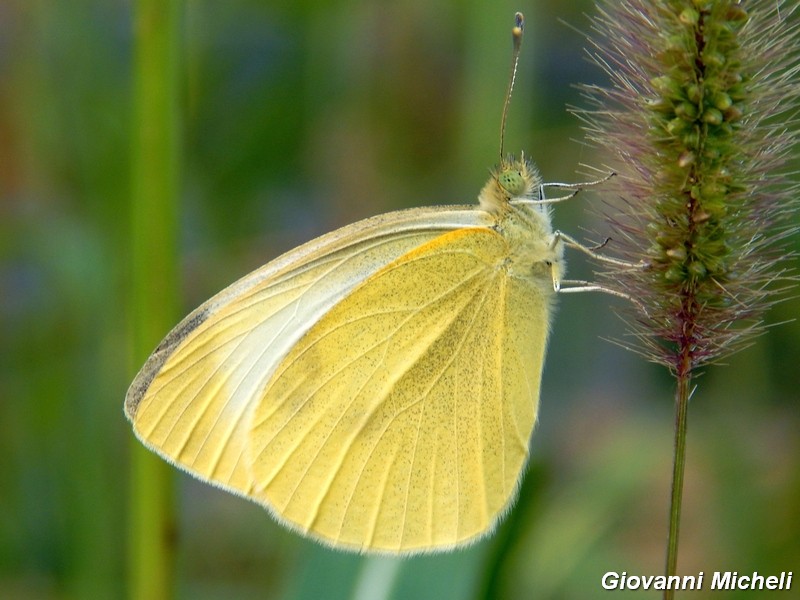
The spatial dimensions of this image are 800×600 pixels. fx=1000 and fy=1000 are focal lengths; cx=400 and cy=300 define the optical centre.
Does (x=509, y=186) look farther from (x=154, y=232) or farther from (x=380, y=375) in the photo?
(x=154, y=232)

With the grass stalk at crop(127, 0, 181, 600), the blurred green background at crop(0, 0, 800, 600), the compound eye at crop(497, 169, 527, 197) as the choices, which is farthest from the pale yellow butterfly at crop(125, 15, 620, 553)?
the grass stalk at crop(127, 0, 181, 600)

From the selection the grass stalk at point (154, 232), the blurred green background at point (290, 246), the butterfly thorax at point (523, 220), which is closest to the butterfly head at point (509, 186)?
the butterfly thorax at point (523, 220)

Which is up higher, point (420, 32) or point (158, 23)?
point (420, 32)

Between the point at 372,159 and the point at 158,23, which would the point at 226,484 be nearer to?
the point at 158,23

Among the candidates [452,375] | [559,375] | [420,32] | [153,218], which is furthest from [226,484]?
[420,32]

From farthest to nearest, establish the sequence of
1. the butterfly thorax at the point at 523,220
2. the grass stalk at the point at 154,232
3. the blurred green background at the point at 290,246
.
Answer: the blurred green background at the point at 290,246 < the butterfly thorax at the point at 523,220 < the grass stalk at the point at 154,232

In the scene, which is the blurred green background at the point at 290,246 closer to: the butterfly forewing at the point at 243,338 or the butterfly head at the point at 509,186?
the butterfly head at the point at 509,186
